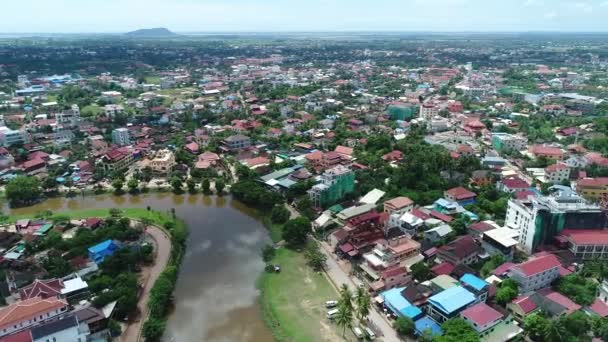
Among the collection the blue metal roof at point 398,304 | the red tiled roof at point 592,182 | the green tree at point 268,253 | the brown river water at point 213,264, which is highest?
the red tiled roof at point 592,182

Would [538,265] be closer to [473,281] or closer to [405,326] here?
[473,281]

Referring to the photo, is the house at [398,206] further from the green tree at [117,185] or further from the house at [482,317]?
the green tree at [117,185]

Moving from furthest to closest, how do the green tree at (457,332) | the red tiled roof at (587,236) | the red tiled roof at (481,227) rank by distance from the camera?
the red tiled roof at (481,227), the red tiled roof at (587,236), the green tree at (457,332)

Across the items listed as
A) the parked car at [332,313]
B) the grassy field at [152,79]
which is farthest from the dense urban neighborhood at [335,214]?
the grassy field at [152,79]

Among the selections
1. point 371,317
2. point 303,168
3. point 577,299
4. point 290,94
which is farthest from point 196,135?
point 577,299

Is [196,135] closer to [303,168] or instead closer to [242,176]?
[242,176]

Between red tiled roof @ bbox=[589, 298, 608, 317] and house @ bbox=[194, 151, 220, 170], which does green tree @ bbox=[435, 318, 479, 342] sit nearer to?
red tiled roof @ bbox=[589, 298, 608, 317]
